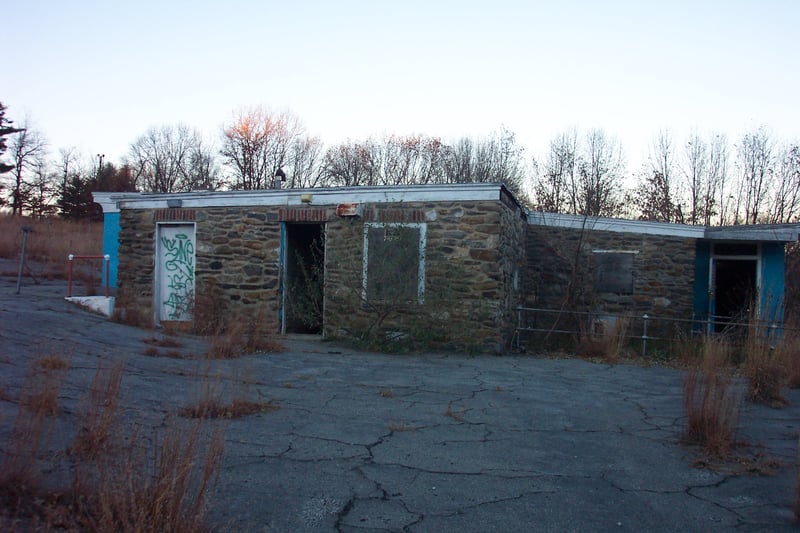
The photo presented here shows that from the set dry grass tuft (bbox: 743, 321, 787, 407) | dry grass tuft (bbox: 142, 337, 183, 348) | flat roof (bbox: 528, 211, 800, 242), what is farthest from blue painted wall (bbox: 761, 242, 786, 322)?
dry grass tuft (bbox: 142, 337, 183, 348)

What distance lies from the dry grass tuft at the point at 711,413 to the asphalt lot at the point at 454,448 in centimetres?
20

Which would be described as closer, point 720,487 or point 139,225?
point 720,487

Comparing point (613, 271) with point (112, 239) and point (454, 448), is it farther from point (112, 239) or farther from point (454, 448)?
point (112, 239)

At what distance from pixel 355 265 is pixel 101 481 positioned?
8612 mm

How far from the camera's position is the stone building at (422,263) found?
11.2 metres

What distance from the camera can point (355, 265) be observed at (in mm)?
11672

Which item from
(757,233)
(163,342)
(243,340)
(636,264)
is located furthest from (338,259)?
(757,233)

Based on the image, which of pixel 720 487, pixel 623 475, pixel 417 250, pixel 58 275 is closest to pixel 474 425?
pixel 623 475

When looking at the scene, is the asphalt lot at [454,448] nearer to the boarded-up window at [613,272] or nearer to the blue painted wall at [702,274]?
the boarded-up window at [613,272]

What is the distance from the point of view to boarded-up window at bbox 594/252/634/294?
573 inches

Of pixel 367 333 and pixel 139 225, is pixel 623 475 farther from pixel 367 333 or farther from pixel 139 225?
pixel 139 225

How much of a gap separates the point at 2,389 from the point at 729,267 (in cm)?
1606

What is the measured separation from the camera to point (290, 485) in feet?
13.7

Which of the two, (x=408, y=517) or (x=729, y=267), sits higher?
(x=729, y=267)
